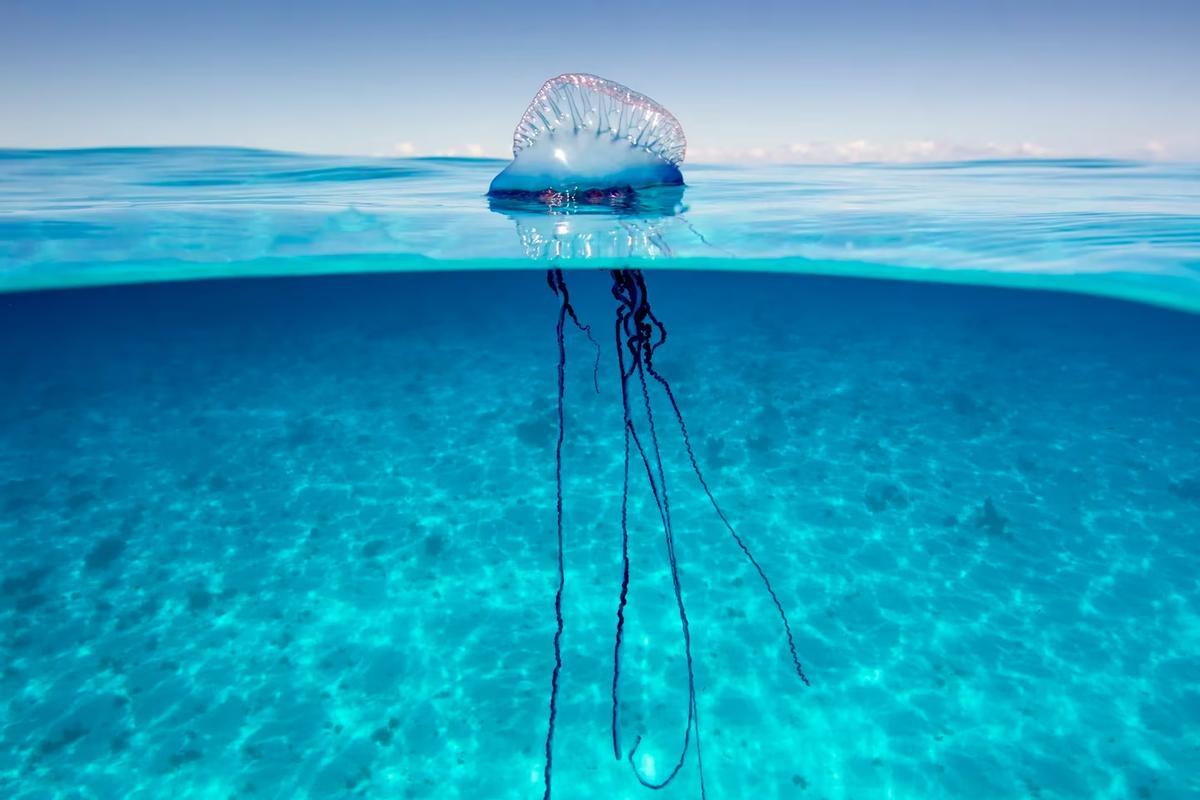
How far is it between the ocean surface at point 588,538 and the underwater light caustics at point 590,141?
0.48 metres

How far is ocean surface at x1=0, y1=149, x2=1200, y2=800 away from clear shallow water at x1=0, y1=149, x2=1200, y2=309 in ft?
0.18

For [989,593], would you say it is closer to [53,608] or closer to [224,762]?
[224,762]

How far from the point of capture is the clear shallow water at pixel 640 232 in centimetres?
658

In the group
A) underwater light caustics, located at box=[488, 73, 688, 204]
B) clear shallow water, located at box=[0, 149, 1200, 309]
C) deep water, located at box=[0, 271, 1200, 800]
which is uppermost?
underwater light caustics, located at box=[488, 73, 688, 204]

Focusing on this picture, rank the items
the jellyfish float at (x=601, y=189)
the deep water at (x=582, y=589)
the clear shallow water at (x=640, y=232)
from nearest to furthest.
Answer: the jellyfish float at (x=601, y=189) → the deep water at (x=582, y=589) → the clear shallow water at (x=640, y=232)

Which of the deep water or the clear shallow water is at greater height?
the clear shallow water

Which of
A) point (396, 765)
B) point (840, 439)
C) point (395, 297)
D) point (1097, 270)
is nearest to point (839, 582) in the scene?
point (840, 439)

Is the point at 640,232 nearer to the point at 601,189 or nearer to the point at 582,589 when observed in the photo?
the point at 601,189

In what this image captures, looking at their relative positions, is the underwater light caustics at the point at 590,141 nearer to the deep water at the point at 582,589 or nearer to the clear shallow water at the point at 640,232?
the clear shallow water at the point at 640,232

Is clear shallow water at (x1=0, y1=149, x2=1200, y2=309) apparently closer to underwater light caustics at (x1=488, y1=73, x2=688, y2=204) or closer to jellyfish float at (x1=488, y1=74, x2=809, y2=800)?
jellyfish float at (x1=488, y1=74, x2=809, y2=800)

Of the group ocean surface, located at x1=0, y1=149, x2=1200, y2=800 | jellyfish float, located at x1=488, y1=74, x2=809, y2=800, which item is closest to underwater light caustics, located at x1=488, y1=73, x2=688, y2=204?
jellyfish float, located at x1=488, y1=74, x2=809, y2=800

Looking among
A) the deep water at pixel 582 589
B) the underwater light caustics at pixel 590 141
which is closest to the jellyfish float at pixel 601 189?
the underwater light caustics at pixel 590 141

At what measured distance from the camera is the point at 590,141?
5508 millimetres

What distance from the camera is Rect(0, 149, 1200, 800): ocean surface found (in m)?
5.94
